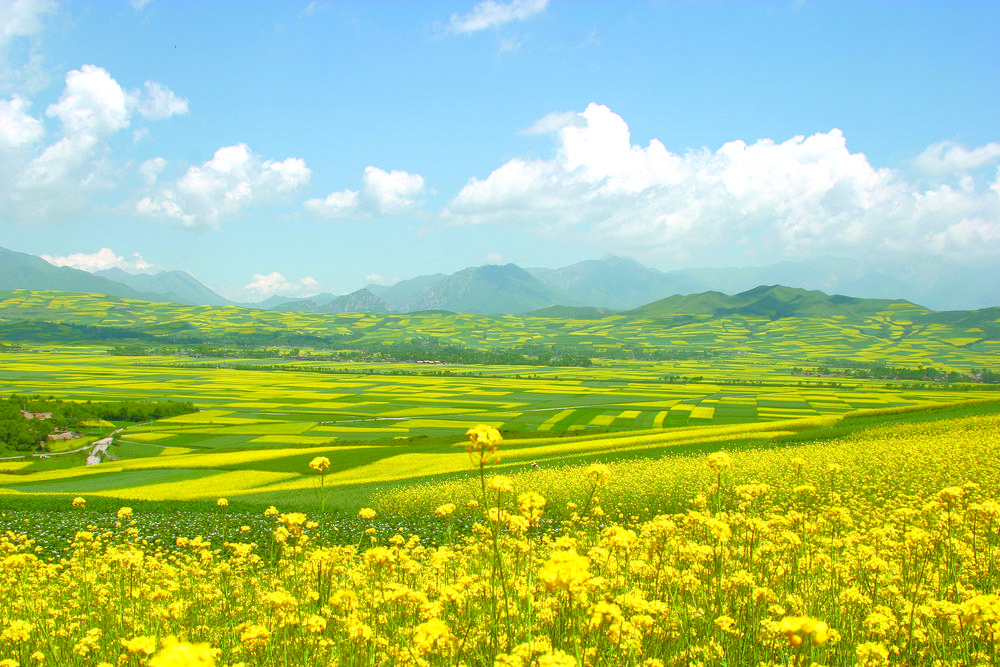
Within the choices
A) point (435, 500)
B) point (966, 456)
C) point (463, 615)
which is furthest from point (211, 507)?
point (966, 456)

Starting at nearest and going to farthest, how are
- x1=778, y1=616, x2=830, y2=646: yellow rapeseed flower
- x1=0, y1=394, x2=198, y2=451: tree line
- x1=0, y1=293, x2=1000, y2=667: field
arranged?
1. x1=778, y1=616, x2=830, y2=646: yellow rapeseed flower
2. x1=0, y1=293, x2=1000, y2=667: field
3. x1=0, y1=394, x2=198, y2=451: tree line

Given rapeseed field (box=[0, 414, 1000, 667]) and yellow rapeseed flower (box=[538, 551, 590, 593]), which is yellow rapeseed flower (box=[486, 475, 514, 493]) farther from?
yellow rapeseed flower (box=[538, 551, 590, 593])

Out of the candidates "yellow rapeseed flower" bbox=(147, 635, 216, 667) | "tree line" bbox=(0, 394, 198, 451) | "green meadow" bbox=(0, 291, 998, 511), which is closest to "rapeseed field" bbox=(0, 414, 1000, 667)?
"yellow rapeseed flower" bbox=(147, 635, 216, 667)

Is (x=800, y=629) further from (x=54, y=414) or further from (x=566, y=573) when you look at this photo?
(x=54, y=414)

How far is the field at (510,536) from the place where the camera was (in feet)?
12.3

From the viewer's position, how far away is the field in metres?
3.76

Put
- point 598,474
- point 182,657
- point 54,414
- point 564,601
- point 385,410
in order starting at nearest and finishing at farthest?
point 182,657 < point 564,601 < point 598,474 < point 54,414 < point 385,410

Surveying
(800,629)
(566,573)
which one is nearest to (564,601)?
(566,573)

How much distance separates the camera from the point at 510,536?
A: 6.80m

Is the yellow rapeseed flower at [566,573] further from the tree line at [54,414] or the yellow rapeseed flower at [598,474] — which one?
the tree line at [54,414]

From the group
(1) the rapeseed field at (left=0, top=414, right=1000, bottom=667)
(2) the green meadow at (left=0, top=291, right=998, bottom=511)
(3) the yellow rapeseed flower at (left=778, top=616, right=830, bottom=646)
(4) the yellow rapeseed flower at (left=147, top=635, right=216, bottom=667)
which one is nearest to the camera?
(4) the yellow rapeseed flower at (left=147, top=635, right=216, bottom=667)

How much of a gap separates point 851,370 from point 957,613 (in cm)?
12536

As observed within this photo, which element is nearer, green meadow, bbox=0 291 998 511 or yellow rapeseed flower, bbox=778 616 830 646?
yellow rapeseed flower, bbox=778 616 830 646

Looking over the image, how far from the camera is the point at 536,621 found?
4.12 meters
